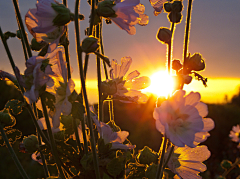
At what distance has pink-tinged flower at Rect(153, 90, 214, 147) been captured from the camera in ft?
1.66

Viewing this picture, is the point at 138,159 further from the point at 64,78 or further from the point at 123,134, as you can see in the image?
the point at 64,78

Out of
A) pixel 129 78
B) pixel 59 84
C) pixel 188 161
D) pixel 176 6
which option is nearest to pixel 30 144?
pixel 59 84

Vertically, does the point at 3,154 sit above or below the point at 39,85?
below

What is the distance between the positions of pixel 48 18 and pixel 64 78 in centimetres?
14

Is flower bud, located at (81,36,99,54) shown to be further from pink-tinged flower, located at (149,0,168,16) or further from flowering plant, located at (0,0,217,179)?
pink-tinged flower, located at (149,0,168,16)

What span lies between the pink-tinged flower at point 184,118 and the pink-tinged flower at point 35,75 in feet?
0.81

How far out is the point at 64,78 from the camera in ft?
1.71

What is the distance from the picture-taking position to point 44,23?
465mm

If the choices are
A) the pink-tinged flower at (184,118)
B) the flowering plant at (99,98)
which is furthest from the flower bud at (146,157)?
the pink-tinged flower at (184,118)

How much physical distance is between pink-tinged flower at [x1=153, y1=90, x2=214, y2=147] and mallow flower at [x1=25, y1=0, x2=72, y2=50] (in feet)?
0.90

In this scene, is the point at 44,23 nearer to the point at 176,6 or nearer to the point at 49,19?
the point at 49,19

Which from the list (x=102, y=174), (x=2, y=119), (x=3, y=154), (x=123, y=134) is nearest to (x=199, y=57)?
(x=123, y=134)

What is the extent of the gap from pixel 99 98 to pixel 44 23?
0.22 meters

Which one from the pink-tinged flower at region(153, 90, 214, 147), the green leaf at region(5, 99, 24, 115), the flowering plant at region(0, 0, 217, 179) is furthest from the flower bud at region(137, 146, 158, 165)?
the green leaf at region(5, 99, 24, 115)
